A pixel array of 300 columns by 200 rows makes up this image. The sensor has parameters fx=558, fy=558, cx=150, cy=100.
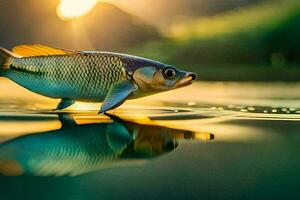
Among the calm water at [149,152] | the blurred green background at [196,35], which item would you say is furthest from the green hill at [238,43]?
the calm water at [149,152]

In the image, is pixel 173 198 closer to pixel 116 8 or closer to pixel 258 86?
pixel 258 86

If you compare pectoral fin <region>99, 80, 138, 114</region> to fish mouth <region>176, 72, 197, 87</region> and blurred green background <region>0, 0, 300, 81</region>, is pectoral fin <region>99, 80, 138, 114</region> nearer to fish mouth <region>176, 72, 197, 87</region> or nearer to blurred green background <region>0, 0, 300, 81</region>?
fish mouth <region>176, 72, 197, 87</region>

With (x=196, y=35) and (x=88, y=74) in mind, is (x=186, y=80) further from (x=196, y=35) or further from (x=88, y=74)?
(x=196, y=35)

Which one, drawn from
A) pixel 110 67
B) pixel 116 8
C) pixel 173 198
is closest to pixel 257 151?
pixel 173 198

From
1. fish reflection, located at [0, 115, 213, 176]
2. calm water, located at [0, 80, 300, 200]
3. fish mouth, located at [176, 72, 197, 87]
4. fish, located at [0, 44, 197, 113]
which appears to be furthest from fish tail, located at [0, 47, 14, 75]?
fish mouth, located at [176, 72, 197, 87]

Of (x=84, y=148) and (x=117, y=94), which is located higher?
(x=117, y=94)

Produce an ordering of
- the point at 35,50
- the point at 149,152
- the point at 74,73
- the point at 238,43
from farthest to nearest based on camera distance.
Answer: the point at 238,43
the point at 35,50
the point at 74,73
the point at 149,152

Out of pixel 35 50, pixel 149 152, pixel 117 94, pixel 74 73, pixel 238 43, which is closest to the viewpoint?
pixel 149 152

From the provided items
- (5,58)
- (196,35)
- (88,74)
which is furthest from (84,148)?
(196,35)
